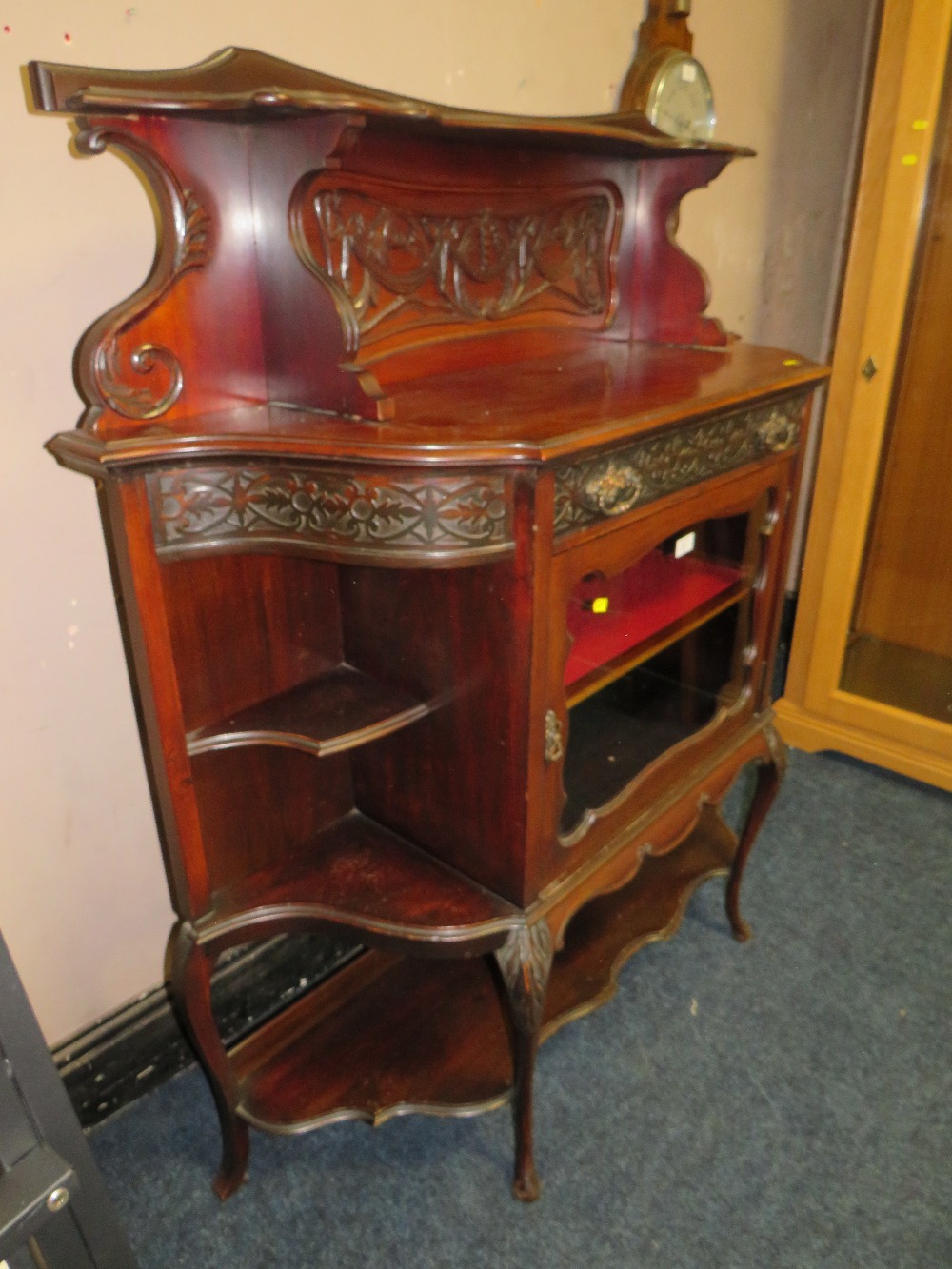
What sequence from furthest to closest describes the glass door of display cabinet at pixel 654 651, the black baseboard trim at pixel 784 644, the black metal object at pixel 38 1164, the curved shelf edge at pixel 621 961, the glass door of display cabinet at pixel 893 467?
1. the black baseboard trim at pixel 784 644
2. the glass door of display cabinet at pixel 893 467
3. the curved shelf edge at pixel 621 961
4. the glass door of display cabinet at pixel 654 651
5. the black metal object at pixel 38 1164

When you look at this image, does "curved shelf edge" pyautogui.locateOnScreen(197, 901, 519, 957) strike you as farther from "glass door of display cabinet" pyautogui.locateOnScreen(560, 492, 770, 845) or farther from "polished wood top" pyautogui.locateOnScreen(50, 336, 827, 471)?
"polished wood top" pyautogui.locateOnScreen(50, 336, 827, 471)

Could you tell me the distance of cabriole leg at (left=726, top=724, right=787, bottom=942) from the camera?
1.60 m

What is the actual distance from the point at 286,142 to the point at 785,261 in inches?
69.1

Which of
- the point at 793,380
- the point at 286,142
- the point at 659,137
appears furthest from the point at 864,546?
the point at 286,142

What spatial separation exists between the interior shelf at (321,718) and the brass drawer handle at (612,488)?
1.13 ft

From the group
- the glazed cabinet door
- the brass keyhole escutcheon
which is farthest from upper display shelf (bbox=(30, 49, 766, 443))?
the brass keyhole escutcheon

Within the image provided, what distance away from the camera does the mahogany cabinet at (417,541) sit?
917 millimetres

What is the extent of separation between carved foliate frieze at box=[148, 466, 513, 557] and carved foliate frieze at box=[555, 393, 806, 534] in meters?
0.09

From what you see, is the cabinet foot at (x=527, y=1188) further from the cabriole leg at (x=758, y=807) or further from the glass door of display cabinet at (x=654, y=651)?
the cabriole leg at (x=758, y=807)

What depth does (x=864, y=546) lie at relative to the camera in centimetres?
227

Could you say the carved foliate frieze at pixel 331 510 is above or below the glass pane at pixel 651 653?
above

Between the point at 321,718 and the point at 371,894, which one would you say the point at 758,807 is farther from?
the point at 321,718

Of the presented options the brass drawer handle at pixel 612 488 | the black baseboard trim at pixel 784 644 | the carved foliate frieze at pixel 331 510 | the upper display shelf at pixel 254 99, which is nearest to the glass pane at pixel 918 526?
the black baseboard trim at pixel 784 644

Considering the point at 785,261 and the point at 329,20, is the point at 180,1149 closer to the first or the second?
the point at 329,20
